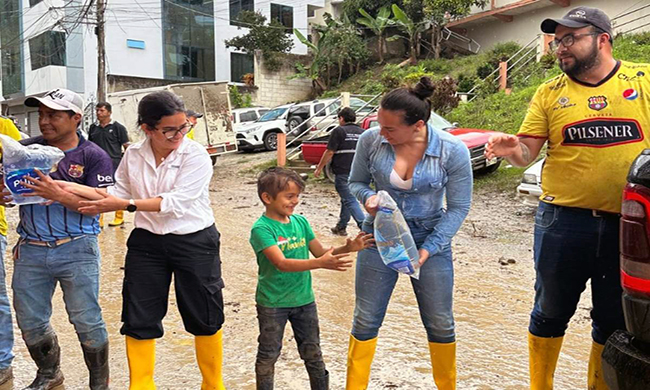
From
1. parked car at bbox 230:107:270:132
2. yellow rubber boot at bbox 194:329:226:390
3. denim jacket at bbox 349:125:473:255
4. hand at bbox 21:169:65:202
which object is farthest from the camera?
parked car at bbox 230:107:270:132

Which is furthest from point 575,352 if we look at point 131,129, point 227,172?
point 131,129

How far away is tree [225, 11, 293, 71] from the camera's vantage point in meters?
29.9

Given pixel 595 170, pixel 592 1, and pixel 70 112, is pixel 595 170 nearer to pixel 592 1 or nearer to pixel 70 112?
pixel 70 112

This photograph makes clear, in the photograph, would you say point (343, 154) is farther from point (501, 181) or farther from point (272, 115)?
point (272, 115)

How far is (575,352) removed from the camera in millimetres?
4309

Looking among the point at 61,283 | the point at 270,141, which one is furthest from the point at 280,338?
the point at 270,141

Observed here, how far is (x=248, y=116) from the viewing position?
2284 centimetres

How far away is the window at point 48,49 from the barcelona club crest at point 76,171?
92.5 ft

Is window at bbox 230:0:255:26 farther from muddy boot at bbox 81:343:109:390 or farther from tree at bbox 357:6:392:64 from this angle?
muddy boot at bbox 81:343:109:390

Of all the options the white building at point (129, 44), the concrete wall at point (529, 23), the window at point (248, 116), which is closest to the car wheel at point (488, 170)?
the concrete wall at point (529, 23)

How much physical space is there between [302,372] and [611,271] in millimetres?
2008

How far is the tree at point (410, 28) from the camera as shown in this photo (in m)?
26.8

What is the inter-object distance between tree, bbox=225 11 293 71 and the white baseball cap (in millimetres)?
27450

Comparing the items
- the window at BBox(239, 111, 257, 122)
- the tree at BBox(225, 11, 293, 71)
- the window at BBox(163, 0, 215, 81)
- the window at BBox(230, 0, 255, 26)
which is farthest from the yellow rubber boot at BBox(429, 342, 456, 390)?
the window at BBox(230, 0, 255, 26)
